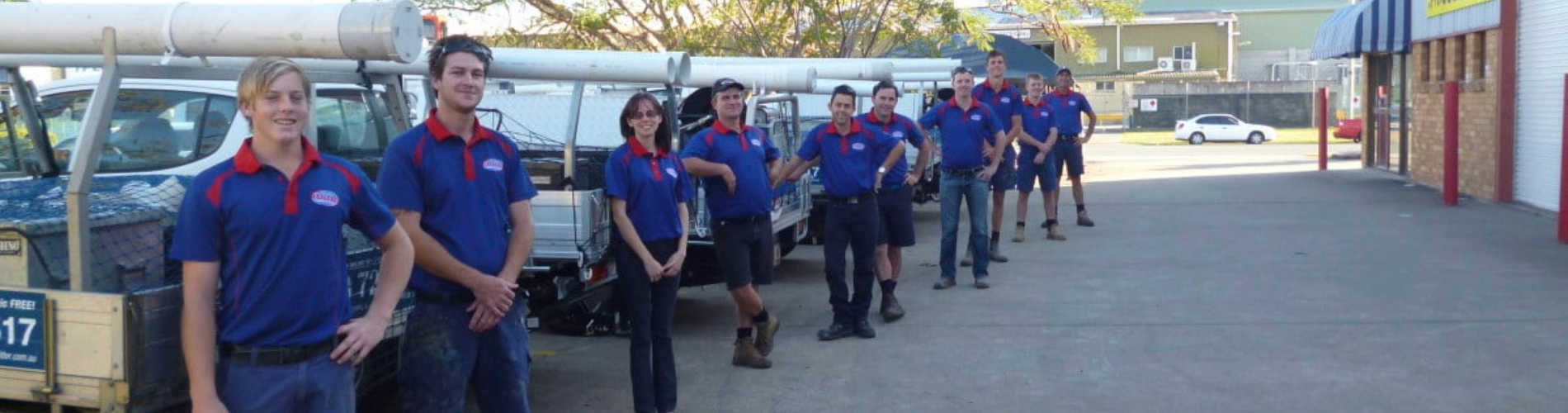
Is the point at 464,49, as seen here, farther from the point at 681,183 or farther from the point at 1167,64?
the point at 1167,64

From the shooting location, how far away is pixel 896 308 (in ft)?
31.7

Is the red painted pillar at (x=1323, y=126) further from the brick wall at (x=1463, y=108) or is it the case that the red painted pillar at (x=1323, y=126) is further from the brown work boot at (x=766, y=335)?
the brown work boot at (x=766, y=335)

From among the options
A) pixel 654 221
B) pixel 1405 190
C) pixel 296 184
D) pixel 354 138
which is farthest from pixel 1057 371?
pixel 1405 190

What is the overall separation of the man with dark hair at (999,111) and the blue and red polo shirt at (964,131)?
1.34m

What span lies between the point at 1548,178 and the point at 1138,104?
42.0m

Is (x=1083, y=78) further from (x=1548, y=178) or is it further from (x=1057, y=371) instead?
(x=1057, y=371)

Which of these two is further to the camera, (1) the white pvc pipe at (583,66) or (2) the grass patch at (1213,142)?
(2) the grass patch at (1213,142)

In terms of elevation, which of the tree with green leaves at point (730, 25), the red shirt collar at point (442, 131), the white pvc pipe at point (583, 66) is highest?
the tree with green leaves at point (730, 25)

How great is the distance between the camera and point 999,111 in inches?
504

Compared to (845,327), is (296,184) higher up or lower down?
higher up

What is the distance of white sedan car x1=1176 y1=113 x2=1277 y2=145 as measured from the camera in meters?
46.2

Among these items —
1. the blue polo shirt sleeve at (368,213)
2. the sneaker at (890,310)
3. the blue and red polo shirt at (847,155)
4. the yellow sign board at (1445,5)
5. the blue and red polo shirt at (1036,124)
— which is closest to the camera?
the blue polo shirt sleeve at (368,213)

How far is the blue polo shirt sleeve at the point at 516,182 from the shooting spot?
15.4 ft

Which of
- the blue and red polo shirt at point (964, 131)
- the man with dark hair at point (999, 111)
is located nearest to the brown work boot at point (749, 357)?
the blue and red polo shirt at point (964, 131)
